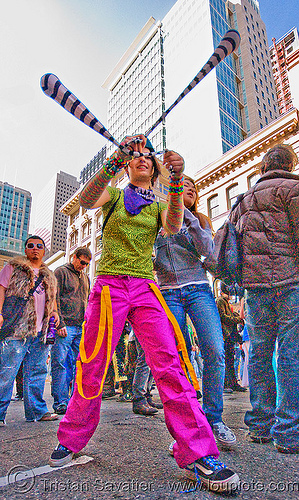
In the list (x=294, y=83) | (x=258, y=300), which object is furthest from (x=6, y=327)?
(x=294, y=83)

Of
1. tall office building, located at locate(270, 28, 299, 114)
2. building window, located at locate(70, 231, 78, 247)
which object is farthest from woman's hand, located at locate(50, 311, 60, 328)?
tall office building, located at locate(270, 28, 299, 114)

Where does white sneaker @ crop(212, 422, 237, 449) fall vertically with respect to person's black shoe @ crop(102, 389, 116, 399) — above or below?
above

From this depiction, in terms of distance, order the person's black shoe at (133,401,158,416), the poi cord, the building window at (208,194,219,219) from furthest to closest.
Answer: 1. the building window at (208,194,219,219)
2. the person's black shoe at (133,401,158,416)
3. the poi cord

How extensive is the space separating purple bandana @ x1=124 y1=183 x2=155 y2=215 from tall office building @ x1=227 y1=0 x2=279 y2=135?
169ft

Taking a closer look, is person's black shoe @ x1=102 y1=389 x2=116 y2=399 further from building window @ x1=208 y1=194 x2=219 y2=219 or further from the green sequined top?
building window @ x1=208 y1=194 x2=219 y2=219

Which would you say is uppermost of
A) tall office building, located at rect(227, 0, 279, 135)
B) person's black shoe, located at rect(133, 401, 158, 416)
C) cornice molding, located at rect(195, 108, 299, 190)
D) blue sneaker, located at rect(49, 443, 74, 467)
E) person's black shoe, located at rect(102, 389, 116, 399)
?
tall office building, located at rect(227, 0, 279, 135)

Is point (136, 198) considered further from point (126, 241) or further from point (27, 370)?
point (27, 370)

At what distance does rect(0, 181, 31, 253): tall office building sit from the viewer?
145 meters

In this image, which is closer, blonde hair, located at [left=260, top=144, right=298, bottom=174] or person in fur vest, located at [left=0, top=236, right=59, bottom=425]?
blonde hair, located at [left=260, top=144, right=298, bottom=174]

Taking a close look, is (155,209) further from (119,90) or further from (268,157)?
(119,90)

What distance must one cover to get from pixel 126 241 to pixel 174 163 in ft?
1.93

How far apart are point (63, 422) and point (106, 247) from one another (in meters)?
1.07

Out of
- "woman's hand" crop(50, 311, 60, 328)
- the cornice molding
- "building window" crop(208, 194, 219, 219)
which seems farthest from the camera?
"building window" crop(208, 194, 219, 219)

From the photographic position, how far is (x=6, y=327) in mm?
3324
